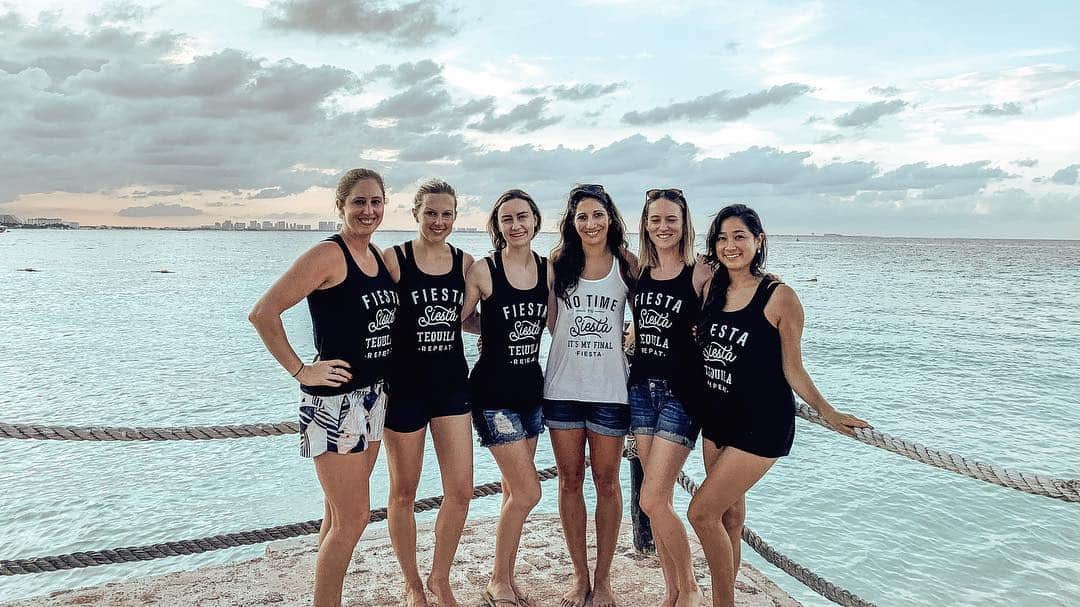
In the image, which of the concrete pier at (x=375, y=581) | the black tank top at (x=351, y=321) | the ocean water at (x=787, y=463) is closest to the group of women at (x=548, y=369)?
the black tank top at (x=351, y=321)

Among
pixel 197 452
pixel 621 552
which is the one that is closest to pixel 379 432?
pixel 621 552

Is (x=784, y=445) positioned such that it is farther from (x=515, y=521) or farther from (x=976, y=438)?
(x=976, y=438)

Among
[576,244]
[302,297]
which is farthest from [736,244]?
[302,297]

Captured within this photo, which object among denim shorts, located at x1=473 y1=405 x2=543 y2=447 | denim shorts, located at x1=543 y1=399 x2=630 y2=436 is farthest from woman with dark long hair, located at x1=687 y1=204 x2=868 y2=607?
denim shorts, located at x1=473 y1=405 x2=543 y2=447

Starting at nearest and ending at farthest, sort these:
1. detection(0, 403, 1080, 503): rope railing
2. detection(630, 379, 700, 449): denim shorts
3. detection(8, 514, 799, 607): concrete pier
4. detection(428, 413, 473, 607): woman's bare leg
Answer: detection(0, 403, 1080, 503): rope railing → detection(630, 379, 700, 449): denim shorts → detection(428, 413, 473, 607): woman's bare leg → detection(8, 514, 799, 607): concrete pier

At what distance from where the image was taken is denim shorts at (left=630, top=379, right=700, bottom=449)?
3.13 m

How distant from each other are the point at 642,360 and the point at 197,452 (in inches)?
396

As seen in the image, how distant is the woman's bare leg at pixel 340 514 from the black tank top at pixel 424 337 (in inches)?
16.2

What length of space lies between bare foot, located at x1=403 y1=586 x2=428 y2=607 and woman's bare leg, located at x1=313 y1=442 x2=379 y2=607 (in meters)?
0.45

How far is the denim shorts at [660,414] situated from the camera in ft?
10.3

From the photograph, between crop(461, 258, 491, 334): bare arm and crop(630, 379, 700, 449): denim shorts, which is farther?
crop(461, 258, 491, 334): bare arm

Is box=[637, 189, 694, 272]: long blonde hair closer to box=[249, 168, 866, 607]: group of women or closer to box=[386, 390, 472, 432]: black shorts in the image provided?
box=[249, 168, 866, 607]: group of women

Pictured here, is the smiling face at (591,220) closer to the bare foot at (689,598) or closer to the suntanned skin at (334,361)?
the suntanned skin at (334,361)

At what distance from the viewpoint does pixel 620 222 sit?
359 centimetres
